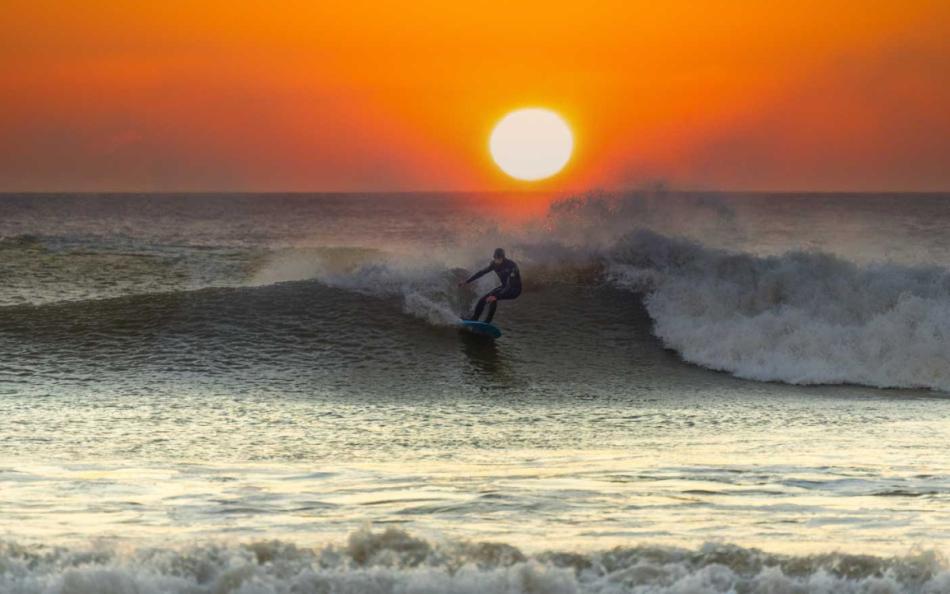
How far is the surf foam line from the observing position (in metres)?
15.2

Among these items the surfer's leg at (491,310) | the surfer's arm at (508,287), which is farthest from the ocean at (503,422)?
the surfer's arm at (508,287)

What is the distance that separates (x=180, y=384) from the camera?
43.9 ft

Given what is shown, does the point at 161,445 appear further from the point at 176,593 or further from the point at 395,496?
the point at 176,593

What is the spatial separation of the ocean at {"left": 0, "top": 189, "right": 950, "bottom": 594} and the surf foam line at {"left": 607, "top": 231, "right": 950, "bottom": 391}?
0.07m

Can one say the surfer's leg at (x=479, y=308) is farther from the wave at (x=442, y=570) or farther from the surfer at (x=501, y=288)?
the wave at (x=442, y=570)

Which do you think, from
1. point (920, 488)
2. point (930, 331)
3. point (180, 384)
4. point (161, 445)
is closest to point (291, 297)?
point (180, 384)

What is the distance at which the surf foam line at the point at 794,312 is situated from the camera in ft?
49.9

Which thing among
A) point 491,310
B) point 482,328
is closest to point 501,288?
point 491,310

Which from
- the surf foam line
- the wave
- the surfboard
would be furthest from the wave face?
the wave

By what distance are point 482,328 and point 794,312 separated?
17.7ft

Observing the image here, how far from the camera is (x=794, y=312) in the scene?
17484 mm

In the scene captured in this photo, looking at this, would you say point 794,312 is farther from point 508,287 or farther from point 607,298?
point 508,287

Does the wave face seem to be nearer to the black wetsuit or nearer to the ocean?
the ocean

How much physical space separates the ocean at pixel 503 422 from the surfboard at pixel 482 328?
216 mm
